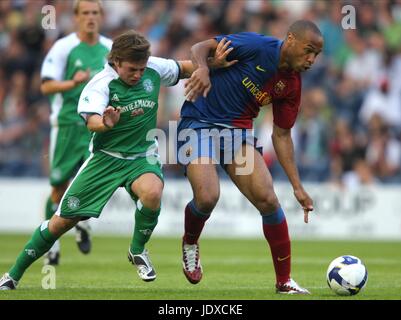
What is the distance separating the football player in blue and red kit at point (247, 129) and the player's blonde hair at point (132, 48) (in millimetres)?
461

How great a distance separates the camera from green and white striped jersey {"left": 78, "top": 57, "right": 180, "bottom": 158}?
8.66 m

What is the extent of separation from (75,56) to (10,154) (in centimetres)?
799

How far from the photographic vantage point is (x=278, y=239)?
884cm

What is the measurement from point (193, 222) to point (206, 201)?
16.8 inches

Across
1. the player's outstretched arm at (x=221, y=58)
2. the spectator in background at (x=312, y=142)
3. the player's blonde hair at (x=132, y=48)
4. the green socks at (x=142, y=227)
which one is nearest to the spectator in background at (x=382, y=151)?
the spectator in background at (x=312, y=142)

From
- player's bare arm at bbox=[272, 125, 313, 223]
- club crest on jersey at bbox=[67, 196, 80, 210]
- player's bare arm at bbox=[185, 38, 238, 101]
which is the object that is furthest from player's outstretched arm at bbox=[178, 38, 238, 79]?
club crest on jersey at bbox=[67, 196, 80, 210]

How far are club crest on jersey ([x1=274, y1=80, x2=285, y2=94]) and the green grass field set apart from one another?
1.79m

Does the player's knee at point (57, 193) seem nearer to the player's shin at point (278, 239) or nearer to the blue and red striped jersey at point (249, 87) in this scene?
the blue and red striped jersey at point (249, 87)

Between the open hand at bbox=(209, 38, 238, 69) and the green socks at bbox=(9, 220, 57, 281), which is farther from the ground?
the open hand at bbox=(209, 38, 238, 69)

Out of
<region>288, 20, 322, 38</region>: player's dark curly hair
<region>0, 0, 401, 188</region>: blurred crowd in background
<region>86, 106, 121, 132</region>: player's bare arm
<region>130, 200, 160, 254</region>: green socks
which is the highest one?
<region>0, 0, 401, 188</region>: blurred crowd in background

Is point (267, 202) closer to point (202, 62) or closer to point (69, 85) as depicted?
point (202, 62)

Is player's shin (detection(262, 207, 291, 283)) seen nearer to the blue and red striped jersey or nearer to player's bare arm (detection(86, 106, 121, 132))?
the blue and red striped jersey
